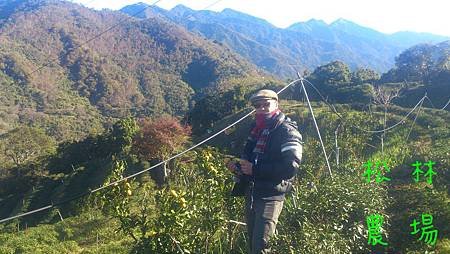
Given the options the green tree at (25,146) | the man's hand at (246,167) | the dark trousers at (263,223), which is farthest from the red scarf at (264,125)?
the green tree at (25,146)

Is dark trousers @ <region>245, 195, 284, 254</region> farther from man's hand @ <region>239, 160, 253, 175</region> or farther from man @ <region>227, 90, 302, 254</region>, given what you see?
man's hand @ <region>239, 160, 253, 175</region>

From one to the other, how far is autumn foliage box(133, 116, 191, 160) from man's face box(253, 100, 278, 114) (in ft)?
→ 63.1

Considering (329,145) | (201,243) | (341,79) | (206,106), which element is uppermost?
(201,243)

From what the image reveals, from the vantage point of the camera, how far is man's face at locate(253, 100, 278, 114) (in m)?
3.42

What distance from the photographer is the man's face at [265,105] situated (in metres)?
3.42

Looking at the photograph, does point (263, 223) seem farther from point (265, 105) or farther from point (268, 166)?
point (265, 105)

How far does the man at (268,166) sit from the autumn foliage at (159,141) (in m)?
19.3

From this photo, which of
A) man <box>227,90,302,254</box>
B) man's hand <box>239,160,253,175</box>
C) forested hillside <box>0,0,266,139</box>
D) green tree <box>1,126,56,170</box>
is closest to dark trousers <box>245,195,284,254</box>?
→ man <box>227,90,302,254</box>

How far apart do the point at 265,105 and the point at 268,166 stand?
0.50 m

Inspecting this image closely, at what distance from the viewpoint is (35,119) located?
7644cm

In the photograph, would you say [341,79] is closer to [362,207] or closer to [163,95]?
[362,207]

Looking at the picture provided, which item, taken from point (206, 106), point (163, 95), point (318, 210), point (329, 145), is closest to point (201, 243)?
point (318, 210)

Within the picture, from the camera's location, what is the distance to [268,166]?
3199mm

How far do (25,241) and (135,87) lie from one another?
331 ft
